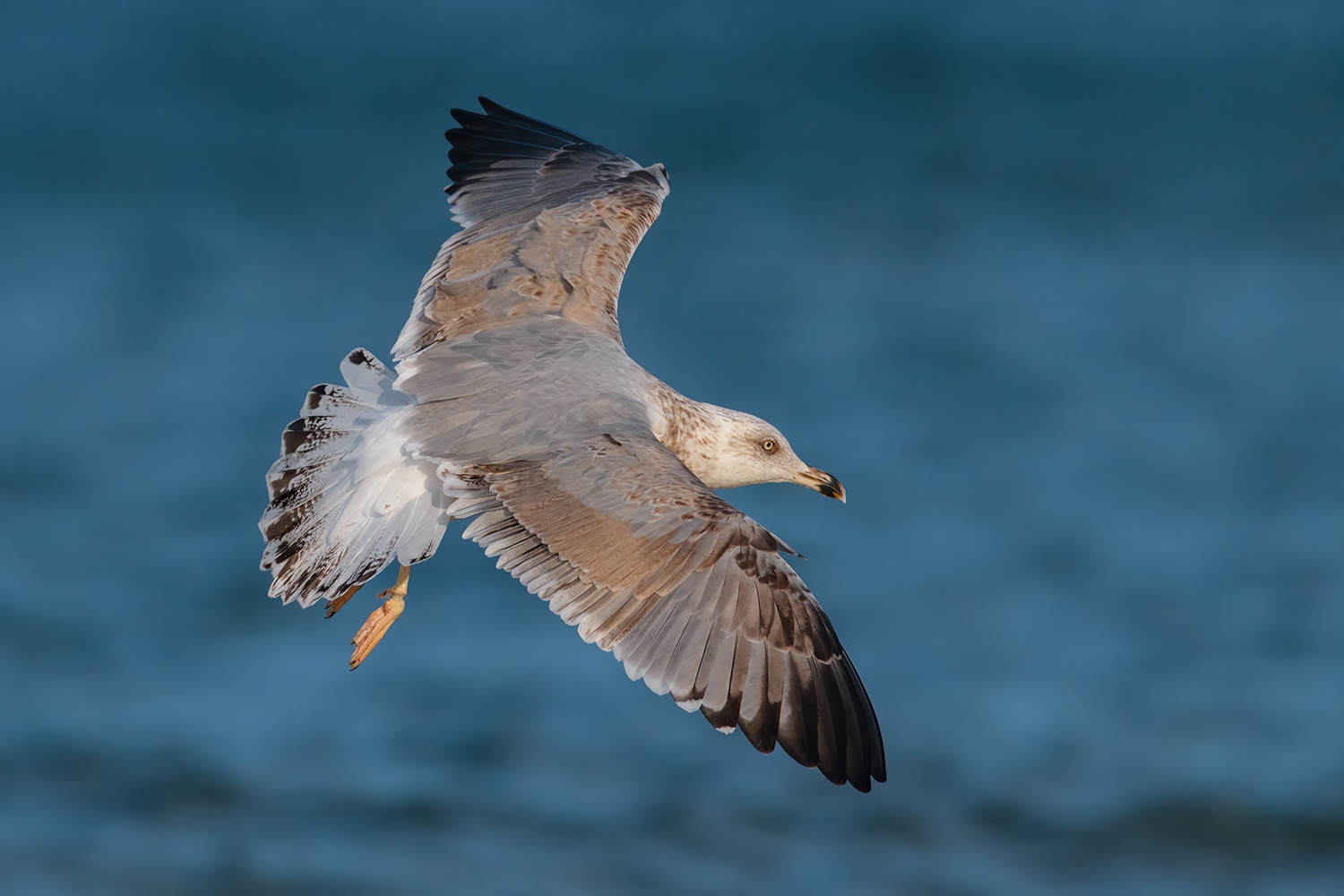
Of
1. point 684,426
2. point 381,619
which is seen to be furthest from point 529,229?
point 381,619

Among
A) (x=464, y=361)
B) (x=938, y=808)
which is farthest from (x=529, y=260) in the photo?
(x=938, y=808)

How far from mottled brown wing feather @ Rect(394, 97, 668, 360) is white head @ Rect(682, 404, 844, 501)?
2.37 feet

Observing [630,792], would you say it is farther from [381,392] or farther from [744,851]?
[381,392]

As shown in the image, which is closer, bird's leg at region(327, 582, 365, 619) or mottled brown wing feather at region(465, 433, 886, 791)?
mottled brown wing feather at region(465, 433, 886, 791)

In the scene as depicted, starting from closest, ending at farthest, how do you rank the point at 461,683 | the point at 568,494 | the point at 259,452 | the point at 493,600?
the point at 568,494 → the point at 461,683 → the point at 493,600 → the point at 259,452

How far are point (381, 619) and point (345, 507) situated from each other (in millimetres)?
628

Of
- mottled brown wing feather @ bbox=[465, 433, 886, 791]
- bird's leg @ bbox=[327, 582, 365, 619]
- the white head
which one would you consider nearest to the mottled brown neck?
the white head

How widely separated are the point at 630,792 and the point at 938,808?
6.59 feet

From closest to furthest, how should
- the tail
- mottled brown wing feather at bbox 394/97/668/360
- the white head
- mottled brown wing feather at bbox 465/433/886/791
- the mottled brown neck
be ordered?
mottled brown wing feather at bbox 465/433/886/791
the tail
the mottled brown neck
the white head
mottled brown wing feather at bbox 394/97/668/360

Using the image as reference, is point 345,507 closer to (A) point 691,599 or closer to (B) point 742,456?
(A) point 691,599

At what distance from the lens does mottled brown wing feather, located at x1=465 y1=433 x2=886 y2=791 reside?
630 centimetres

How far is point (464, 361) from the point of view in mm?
7621

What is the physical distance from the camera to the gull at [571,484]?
6379mm

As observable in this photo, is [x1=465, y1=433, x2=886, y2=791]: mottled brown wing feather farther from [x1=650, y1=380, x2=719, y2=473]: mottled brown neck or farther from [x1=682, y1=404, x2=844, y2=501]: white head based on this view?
[x1=682, y1=404, x2=844, y2=501]: white head
